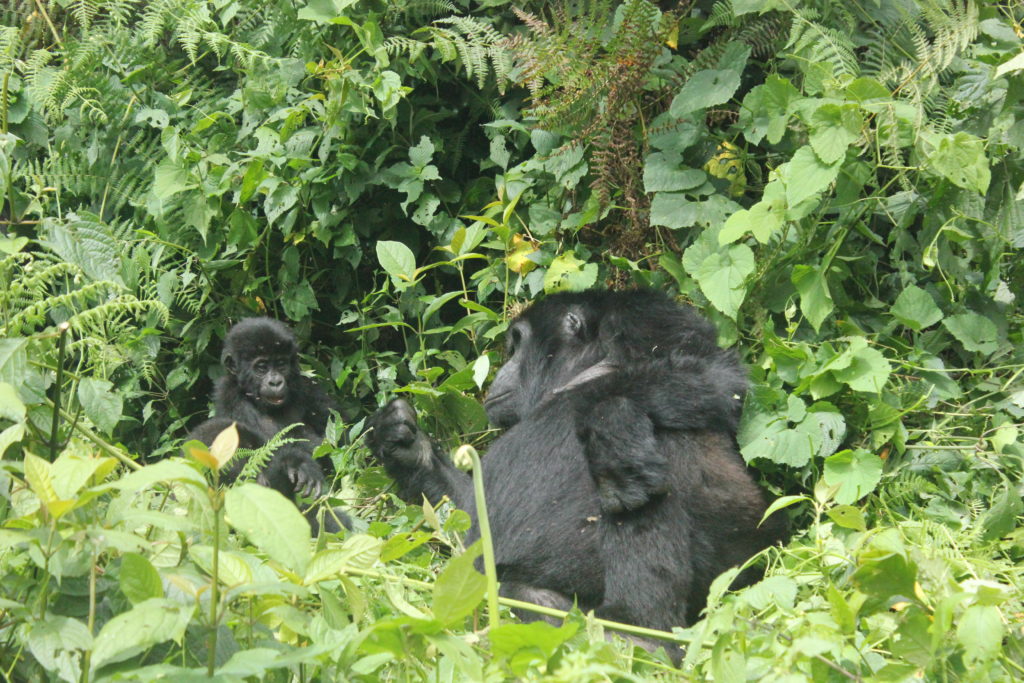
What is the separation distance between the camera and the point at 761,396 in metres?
3.37

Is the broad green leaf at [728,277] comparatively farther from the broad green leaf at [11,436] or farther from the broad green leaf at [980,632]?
the broad green leaf at [11,436]

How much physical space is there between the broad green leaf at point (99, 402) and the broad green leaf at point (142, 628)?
100 centimetres

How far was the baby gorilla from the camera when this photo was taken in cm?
461

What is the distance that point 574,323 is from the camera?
3.63 m

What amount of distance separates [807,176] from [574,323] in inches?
36.2

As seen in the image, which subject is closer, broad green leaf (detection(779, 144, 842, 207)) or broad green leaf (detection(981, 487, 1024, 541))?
broad green leaf (detection(981, 487, 1024, 541))

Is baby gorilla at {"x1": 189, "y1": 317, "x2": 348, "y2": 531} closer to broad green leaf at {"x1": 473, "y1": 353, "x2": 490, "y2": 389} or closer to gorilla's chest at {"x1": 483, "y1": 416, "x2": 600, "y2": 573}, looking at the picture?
broad green leaf at {"x1": 473, "y1": 353, "x2": 490, "y2": 389}

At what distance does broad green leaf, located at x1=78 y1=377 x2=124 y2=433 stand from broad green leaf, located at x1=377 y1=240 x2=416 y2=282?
1.52 meters

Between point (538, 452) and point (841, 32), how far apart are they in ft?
6.00

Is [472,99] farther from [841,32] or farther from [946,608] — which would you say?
[946,608]

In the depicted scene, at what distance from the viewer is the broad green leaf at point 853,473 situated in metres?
3.19

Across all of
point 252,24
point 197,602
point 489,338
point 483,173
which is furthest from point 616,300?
point 252,24

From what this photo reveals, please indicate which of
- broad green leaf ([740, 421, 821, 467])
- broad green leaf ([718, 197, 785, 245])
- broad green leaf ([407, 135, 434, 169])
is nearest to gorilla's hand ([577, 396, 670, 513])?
broad green leaf ([740, 421, 821, 467])

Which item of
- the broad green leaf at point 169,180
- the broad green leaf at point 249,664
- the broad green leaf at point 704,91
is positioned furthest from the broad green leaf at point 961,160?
the broad green leaf at point 169,180
